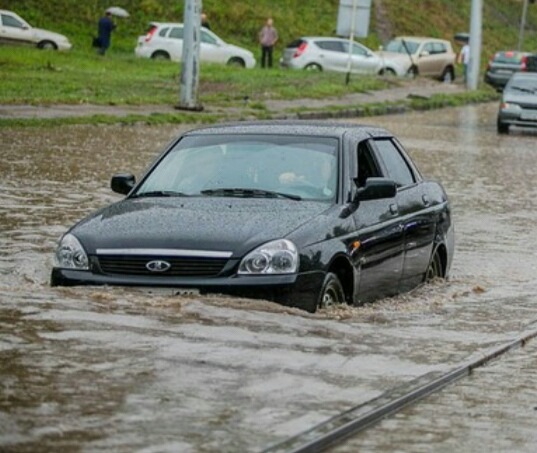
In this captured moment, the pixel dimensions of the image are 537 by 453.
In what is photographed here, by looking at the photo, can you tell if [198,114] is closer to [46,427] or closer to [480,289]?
[480,289]

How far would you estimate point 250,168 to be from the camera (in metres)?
12.5

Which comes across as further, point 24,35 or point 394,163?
point 24,35

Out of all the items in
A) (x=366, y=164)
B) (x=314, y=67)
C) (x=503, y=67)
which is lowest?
(x=314, y=67)

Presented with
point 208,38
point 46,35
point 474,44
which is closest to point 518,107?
point 208,38

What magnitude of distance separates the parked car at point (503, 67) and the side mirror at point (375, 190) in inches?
1969

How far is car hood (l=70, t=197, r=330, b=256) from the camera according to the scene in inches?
430

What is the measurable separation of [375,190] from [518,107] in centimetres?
2805

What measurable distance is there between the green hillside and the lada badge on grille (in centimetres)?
4630

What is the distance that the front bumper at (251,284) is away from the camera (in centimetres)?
1079

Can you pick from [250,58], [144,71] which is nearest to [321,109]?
[144,71]

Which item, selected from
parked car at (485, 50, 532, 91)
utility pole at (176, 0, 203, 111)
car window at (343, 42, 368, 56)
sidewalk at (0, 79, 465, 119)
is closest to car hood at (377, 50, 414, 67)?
car window at (343, 42, 368, 56)

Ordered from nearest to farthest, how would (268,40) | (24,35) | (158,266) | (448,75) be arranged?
(158,266) < (24,35) < (268,40) < (448,75)

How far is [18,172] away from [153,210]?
431 inches

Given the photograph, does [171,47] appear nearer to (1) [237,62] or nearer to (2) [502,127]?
(1) [237,62]
